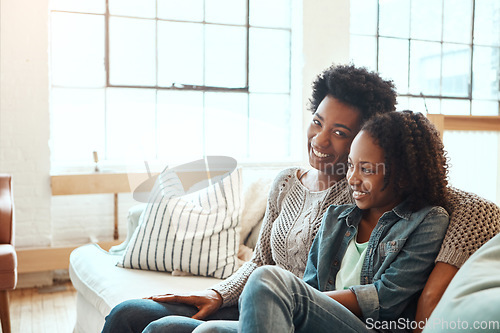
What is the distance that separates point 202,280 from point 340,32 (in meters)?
3.21

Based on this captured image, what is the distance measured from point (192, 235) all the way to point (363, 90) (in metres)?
1.08

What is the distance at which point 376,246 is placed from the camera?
1326 millimetres

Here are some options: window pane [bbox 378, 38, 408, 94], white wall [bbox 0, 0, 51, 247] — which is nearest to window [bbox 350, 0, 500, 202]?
window pane [bbox 378, 38, 408, 94]

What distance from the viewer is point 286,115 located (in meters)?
4.87

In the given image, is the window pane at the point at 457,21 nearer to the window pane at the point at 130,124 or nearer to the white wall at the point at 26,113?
the window pane at the point at 130,124

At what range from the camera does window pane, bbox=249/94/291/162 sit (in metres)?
→ 4.75

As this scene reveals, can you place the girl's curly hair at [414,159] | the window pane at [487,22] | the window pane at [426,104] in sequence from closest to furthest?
the girl's curly hair at [414,159]
the window pane at [426,104]
the window pane at [487,22]

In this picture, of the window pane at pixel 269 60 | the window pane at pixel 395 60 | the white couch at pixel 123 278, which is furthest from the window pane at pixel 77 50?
the window pane at pixel 395 60

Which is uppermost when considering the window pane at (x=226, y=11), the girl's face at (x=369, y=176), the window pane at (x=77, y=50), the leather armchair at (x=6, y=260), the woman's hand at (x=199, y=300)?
the window pane at (x=226, y=11)

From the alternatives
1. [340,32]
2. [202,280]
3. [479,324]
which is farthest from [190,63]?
[479,324]

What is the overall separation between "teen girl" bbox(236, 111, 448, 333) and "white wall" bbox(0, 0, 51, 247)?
2.91 metres

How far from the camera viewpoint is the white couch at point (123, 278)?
2010 mm

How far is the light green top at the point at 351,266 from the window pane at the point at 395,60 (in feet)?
13.1

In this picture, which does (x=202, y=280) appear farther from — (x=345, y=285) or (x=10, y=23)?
(x=10, y=23)
